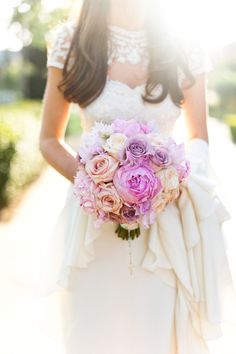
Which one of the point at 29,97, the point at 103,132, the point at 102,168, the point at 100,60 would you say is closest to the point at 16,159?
the point at 100,60

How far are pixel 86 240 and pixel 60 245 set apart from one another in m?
0.32

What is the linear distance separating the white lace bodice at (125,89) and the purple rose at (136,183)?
19.5 inches

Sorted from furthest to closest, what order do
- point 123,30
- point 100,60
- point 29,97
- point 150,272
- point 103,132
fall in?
1. point 29,97
2. point 123,30
3. point 100,60
4. point 150,272
5. point 103,132

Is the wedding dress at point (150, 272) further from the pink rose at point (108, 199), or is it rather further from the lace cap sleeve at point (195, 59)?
the pink rose at point (108, 199)

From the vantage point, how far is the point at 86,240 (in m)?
2.80

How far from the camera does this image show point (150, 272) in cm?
277

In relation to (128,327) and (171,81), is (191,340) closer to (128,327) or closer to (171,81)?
(128,327)

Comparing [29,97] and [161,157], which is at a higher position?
[29,97]

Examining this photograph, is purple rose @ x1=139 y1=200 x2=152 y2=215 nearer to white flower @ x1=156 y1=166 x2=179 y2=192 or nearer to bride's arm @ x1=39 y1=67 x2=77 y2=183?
white flower @ x1=156 y1=166 x2=179 y2=192

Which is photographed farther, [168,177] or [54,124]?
[54,124]

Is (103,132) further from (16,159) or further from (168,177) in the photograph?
(16,159)

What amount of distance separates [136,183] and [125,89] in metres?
0.61

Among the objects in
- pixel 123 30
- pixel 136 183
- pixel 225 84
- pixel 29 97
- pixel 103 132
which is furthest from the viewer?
pixel 225 84

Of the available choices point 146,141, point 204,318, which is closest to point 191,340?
point 204,318
